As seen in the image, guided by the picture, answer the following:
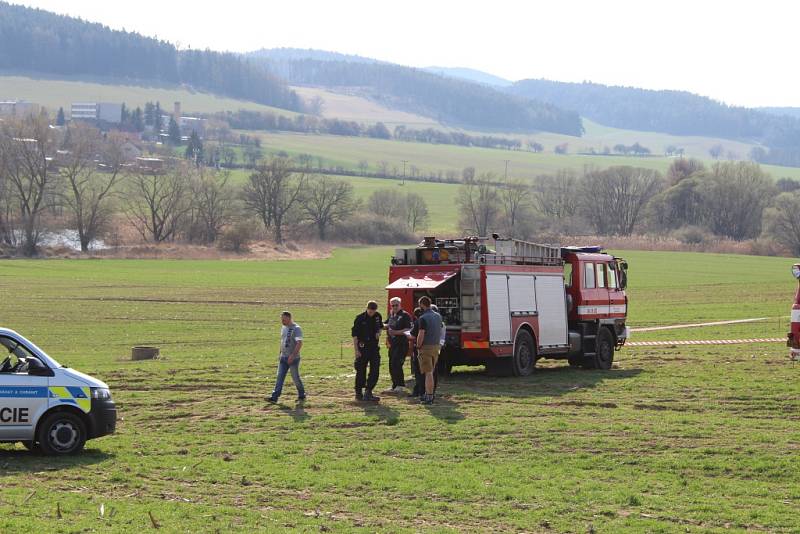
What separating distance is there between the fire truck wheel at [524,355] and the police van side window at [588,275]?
10.8 ft

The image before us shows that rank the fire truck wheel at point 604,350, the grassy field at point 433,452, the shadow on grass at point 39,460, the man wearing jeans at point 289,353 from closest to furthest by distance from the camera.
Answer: the grassy field at point 433,452
the shadow on grass at point 39,460
the man wearing jeans at point 289,353
the fire truck wheel at point 604,350

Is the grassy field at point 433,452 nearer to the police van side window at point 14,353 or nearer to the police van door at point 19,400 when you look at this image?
the police van door at point 19,400

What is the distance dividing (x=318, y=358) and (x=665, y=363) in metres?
8.93

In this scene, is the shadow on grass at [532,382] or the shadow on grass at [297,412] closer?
the shadow on grass at [297,412]

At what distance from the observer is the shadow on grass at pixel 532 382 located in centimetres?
2367

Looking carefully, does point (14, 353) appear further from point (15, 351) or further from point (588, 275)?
point (588, 275)

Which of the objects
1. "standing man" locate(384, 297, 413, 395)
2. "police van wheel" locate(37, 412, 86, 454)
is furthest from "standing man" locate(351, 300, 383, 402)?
"police van wheel" locate(37, 412, 86, 454)

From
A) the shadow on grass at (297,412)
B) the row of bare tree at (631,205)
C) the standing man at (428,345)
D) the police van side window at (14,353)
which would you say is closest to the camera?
the police van side window at (14,353)

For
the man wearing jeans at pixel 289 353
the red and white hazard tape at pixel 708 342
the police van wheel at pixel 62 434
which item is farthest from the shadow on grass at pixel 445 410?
the red and white hazard tape at pixel 708 342

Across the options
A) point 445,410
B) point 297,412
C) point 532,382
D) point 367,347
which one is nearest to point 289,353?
point 297,412

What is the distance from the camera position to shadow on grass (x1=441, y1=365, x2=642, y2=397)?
77.7 ft

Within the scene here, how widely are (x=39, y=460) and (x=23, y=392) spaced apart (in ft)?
3.13

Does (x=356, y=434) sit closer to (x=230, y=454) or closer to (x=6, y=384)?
(x=230, y=454)

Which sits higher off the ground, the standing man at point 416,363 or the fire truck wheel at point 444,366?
the standing man at point 416,363
